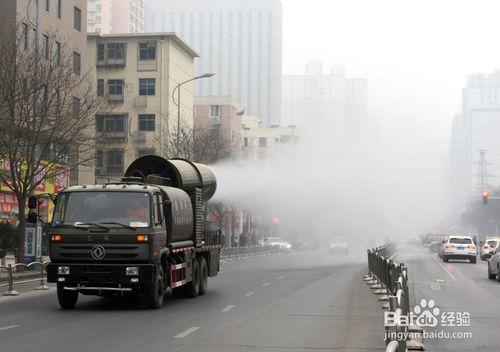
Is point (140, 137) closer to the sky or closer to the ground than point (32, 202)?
closer to the sky

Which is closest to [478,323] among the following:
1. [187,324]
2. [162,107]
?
[187,324]

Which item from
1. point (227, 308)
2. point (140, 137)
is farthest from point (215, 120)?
point (227, 308)

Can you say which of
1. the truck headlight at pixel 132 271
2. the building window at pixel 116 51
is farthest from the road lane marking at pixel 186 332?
the building window at pixel 116 51

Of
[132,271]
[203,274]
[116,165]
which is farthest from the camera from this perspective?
[116,165]

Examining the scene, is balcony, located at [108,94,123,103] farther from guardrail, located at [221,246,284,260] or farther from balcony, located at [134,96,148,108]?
guardrail, located at [221,246,284,260]

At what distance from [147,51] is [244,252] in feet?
96.0

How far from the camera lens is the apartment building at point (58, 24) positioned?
48.1 metres

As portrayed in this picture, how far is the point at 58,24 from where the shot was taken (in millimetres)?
53750


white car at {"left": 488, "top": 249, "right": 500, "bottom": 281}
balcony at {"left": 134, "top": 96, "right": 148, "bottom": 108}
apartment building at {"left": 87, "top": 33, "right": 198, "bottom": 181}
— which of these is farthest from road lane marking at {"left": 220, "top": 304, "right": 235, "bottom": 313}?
balcony at {"left": 134, "top": 96, "right": 148, "bottom": 108}

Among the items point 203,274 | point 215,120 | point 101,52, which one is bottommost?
point 203,274

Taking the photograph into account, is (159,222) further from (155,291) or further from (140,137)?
(140,137)

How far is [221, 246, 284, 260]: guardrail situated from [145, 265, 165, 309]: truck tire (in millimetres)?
37921

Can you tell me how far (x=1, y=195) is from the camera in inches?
1848

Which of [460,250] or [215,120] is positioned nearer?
[460,250]
